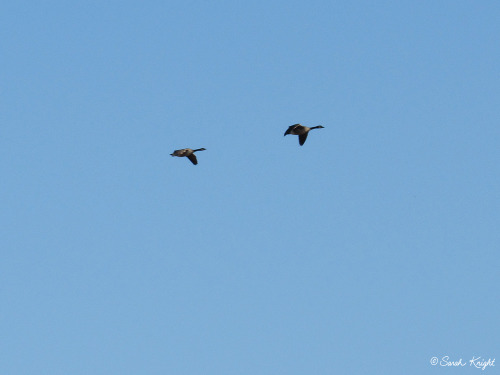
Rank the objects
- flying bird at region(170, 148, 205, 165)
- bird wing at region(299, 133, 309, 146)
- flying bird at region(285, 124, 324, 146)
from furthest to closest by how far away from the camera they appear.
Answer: flying bird at region(170, 148, 205, 165), bird wing at region(299, 133, 309, 146), flying bird at region(285, 124, 324, 146)

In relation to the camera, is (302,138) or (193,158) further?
(193,158)

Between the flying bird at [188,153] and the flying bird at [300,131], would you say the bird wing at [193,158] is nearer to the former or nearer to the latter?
the flying bird at [188,153]

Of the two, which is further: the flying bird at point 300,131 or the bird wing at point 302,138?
the bird wing at point 302,138

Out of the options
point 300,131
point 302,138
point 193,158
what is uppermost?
point 193,158

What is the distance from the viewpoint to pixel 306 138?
111375 mm

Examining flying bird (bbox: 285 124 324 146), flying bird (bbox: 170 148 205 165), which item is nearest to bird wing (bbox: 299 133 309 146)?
flying bird (bbox: 285 124 324 146)

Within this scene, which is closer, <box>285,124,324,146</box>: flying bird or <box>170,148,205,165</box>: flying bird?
<box>285,124,324,146</box>: flying bird

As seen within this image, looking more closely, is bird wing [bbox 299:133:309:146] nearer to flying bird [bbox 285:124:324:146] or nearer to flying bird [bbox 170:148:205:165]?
flying bird [bbox 285:124:324:146]

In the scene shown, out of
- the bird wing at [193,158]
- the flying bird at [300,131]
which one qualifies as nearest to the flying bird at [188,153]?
the bird wing at [193,158]

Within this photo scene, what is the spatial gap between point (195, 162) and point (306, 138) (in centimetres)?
1049

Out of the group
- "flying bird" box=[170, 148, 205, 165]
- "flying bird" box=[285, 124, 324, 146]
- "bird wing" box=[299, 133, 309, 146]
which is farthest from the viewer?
"flying bird" box=[170, 148, 205, 165]

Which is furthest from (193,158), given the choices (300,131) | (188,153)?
(300,131)

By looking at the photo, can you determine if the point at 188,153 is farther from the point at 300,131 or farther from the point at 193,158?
the point at 300,131

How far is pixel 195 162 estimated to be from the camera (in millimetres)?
117062
